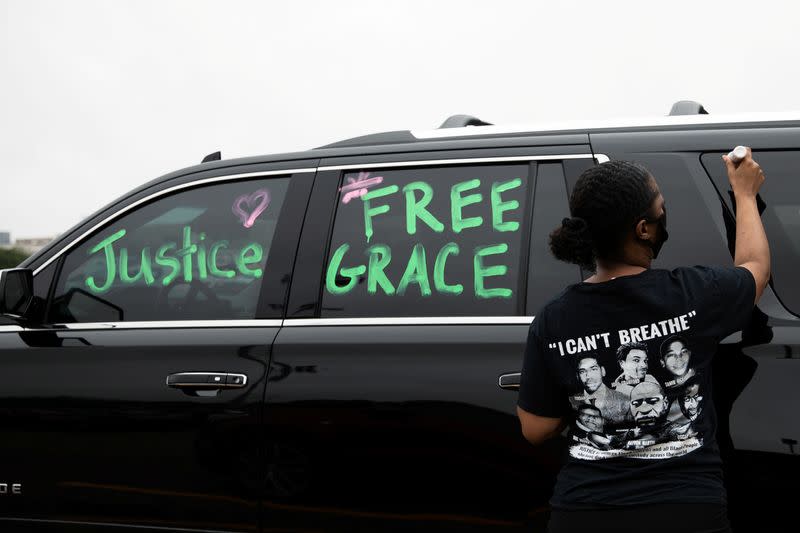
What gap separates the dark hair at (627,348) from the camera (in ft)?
6.82

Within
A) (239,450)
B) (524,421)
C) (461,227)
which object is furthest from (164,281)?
(524,421)

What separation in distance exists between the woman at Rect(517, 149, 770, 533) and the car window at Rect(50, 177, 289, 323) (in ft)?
4.53

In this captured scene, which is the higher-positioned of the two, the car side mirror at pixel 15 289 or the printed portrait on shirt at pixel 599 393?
the car side mirror at pixel 15 289

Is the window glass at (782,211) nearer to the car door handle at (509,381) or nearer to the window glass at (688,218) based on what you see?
the window glass at (688,218)

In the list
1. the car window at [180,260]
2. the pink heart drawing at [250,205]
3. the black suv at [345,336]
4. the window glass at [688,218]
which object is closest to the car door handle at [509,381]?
the black suv at [345,336]

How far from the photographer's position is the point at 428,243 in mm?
3062

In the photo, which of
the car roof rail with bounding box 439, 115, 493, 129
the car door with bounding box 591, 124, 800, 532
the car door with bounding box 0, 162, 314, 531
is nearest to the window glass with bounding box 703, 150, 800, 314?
the car door with bounding box 591, 124, 800, 532

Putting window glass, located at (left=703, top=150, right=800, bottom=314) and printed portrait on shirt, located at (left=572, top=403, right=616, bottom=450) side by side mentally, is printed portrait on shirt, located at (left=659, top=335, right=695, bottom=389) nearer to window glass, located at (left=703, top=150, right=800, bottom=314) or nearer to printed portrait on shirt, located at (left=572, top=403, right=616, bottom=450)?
printed portrait on shirt, located at (left=572, top=403, right=616, bottom=450)

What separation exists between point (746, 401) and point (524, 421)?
26.8 inches

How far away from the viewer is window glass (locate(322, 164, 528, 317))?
2.96m

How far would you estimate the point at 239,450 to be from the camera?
3.10 meters

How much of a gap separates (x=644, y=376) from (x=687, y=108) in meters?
1.52

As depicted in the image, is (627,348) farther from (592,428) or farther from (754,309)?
(754,309)

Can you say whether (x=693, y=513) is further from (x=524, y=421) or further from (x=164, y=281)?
(x=164, y=281)
